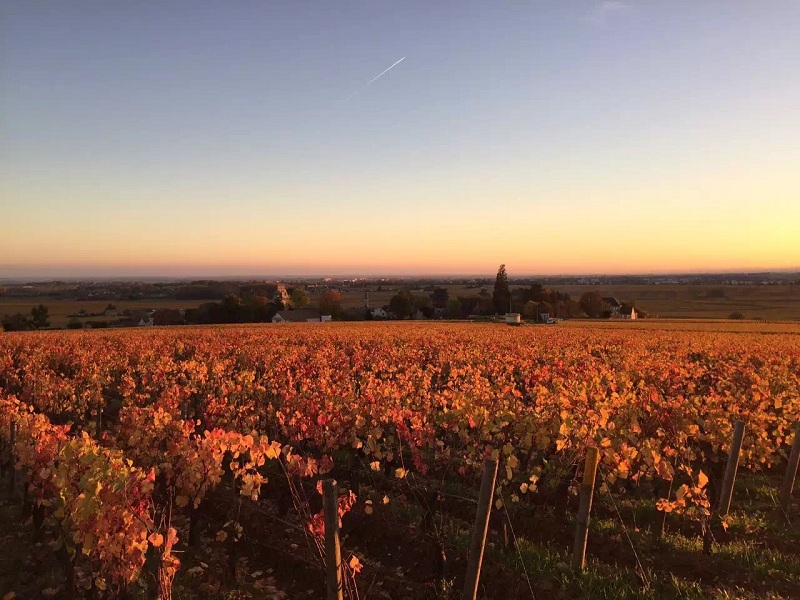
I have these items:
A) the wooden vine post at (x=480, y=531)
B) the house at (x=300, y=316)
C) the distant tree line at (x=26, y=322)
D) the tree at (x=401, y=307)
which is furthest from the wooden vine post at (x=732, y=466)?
the distant tree line at (x=26, y=322)

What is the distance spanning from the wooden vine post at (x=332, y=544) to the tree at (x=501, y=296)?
228ft

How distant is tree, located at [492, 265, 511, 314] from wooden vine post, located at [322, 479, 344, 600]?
6951 cm

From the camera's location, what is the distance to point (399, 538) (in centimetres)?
606

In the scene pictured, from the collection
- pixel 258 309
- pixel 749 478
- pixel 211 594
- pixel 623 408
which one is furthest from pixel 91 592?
pixel 258 309

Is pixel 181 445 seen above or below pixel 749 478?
above

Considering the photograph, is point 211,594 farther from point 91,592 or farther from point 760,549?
point 760,549

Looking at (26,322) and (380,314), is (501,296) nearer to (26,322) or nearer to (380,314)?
(380,314)

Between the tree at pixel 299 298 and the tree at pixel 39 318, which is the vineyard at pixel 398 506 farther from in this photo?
the tree at pixel 299 298

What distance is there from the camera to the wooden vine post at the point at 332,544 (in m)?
3.83

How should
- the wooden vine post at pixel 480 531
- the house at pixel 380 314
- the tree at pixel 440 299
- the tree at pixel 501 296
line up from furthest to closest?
the tree at pixel 440 299 < the tree at pixel 501 296 < the house at pixel 380 314 < the wooden vine post at pixel 480 531

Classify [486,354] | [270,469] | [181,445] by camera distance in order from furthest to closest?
[486,354]
[270,469]
[181,445]

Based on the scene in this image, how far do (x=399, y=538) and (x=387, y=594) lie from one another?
3.60 feet

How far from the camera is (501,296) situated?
73.8 m

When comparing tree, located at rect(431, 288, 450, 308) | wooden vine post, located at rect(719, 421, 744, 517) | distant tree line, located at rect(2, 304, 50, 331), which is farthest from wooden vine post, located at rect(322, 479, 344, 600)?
tree, located at rect(431, 288, 450, 308)
